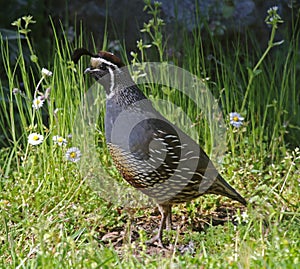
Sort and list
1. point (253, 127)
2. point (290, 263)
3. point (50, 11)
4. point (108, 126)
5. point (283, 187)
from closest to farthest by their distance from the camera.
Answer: point (290, 263), point (108, 126), point (283, 187), point (253, 127), point (50, 11)

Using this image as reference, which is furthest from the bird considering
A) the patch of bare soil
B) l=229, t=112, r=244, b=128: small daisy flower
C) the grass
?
l=229, t=112, r=244, b=128: small daisy flower

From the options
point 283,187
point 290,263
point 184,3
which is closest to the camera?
point 290,263

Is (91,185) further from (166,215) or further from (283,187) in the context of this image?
(283,187)

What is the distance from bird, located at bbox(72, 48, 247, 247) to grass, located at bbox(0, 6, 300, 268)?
27 centimetres

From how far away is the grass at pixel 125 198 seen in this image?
153 inches

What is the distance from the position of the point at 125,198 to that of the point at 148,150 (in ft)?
2.84

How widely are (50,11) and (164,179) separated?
12.8 feet

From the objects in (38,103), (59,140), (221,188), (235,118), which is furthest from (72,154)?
(235,118)

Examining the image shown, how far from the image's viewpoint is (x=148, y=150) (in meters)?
4.43

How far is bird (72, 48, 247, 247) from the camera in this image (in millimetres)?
4434

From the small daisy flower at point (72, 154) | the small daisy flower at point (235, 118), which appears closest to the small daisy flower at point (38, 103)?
the small daisy flower at point (72, 154)

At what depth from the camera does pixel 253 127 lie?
5688 millimetres

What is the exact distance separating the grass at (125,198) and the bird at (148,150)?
272 mm

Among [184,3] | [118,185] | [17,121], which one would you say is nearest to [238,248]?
[118,185]
